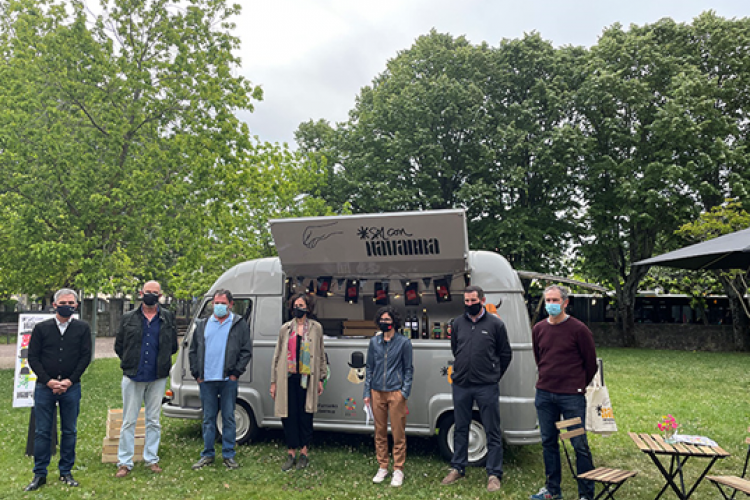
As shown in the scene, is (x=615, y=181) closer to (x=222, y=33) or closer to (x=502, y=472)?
(x=222, y=33)

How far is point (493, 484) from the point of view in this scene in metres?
5.82

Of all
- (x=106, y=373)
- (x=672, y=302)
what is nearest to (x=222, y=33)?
(x=106, y=373)

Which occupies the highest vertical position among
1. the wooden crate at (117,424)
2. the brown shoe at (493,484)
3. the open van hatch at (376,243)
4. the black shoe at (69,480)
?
the open van hatch at (376,243)

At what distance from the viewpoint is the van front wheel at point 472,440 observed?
6.64 metres

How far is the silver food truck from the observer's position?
6.68m

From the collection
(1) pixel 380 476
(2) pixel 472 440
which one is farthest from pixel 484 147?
(1) pixel 380 476

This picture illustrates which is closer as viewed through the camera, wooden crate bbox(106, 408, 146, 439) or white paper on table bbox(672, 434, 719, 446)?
white paper on table bbox(672, 434, 719, 446)

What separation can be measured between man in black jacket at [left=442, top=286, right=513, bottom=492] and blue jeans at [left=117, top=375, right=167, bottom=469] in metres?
3.28

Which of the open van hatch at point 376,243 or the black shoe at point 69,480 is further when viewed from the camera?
the open van hatch at point 376,243

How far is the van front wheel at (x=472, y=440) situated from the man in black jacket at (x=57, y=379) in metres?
4.04

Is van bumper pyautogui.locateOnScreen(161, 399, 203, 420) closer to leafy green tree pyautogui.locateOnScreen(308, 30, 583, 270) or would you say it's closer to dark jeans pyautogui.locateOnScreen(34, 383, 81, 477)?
dark jeans pyautogui.locateOnScreen(34, 383, 81, 477)

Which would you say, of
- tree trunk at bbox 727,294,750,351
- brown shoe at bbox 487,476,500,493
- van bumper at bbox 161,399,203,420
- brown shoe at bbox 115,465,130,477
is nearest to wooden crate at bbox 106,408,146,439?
brown shoe at bbox 115,465,130,477

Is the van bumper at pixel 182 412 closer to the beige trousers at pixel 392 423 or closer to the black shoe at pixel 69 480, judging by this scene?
the black shoe at pixel 69 480

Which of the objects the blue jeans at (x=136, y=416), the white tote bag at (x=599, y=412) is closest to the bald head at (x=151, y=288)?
the blue jeans at (x=136, y=416)
